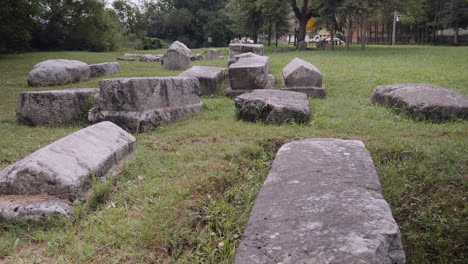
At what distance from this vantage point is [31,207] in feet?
8.88

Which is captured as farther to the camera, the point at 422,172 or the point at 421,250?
the point at 422,172

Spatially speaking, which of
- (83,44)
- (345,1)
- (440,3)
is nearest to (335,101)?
(345,1)

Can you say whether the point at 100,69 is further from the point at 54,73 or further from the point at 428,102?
the point at 428,102

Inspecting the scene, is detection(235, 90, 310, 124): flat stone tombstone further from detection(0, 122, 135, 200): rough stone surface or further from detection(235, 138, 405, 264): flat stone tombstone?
detection(0, 122, 135, 200): rough stone surface

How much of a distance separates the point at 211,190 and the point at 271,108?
2326mm

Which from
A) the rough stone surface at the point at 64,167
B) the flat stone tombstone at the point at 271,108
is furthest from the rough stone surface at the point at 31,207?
the flat stone tombstone at the point at 271,108

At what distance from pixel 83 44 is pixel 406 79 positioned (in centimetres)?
2209

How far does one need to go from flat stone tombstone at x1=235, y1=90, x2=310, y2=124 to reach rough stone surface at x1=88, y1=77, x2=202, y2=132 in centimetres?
119

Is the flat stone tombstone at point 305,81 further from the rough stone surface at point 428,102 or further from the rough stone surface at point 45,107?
the rough stone surface at point 45,107

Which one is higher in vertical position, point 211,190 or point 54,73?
point 54,73

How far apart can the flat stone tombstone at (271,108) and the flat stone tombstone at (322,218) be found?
2300 millimetres

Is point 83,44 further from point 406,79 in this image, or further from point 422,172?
point 422,172

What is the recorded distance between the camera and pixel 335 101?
22.9 feet

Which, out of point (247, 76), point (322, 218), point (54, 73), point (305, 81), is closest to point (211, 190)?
point (322, 218)
